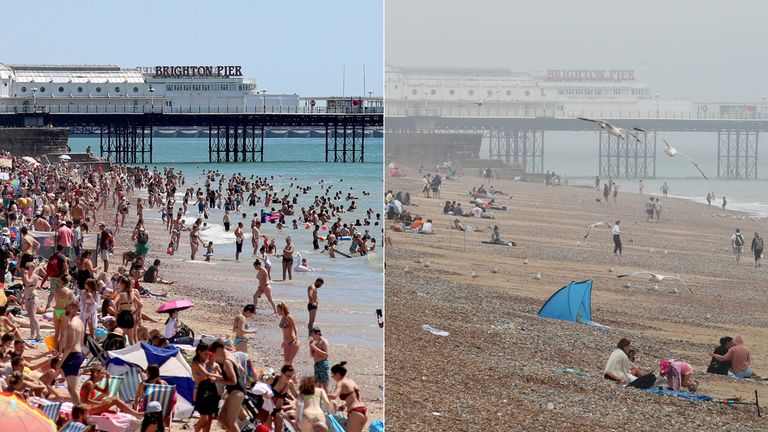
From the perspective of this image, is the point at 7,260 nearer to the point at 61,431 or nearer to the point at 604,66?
the point at 61,431

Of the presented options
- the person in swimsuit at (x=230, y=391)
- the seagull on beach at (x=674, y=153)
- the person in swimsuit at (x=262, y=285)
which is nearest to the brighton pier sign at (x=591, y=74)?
the seagull on beach at (x=674, y=153)

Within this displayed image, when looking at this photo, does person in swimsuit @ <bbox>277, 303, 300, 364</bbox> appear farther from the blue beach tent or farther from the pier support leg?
the pier support leg

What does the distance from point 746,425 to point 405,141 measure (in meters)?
3.30

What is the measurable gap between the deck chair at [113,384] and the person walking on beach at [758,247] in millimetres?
4470

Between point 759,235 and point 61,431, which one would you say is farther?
point 759,235

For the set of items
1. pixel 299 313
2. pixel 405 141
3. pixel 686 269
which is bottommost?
pixel 299 313

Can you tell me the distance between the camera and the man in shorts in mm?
8125

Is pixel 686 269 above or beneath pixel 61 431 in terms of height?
above

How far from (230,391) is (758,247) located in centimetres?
386

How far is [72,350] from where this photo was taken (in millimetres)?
8336

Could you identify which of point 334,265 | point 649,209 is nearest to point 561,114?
point 649,209

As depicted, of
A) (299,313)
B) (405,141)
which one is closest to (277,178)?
(299,313)

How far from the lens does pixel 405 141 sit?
936cm

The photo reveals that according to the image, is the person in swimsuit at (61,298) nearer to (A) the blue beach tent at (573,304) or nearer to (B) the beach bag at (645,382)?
(A) the blue beach tent at (573,304)
